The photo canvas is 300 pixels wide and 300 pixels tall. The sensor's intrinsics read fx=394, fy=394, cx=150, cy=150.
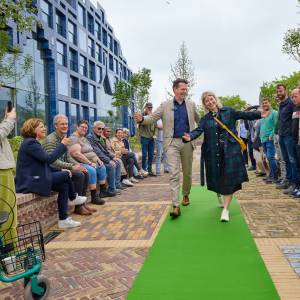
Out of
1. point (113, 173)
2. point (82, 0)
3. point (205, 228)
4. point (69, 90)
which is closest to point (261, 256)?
point (205, 228)

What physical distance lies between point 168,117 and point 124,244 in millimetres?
2342

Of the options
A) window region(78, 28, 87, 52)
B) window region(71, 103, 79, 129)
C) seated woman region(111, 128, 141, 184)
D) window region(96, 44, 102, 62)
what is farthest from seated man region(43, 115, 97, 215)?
window region(96, 44, 102, 62)

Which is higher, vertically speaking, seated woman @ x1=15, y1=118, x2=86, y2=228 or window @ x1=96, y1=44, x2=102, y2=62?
window @ x1=96, y1=44, x2=102, y2=62

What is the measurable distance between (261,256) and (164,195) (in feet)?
14.8

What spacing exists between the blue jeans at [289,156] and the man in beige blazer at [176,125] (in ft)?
7.83

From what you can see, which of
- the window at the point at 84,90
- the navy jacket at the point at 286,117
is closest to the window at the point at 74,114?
the window at the point at 84,90

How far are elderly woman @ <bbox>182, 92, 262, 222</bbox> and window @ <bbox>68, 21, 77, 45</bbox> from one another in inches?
1329

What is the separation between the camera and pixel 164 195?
8648 millimetres

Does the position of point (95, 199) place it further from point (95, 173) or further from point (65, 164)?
point (65, 164)

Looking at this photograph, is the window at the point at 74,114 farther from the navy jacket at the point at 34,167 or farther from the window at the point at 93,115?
the navy jacket at the point at 34,167

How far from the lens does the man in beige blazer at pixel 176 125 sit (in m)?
6.32

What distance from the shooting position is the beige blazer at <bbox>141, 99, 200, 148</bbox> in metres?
6.43

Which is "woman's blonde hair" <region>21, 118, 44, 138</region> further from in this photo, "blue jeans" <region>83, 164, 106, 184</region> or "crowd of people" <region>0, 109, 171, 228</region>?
"blue jeans" <region>83, 164, 106, 184</region>

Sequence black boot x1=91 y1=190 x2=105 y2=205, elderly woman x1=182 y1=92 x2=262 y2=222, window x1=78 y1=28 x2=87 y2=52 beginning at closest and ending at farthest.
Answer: elderly woman x1=182 y1=92 x2=262 y2=222, black boot x1=91 y1=190 x2=105 y2=205, window x1=78 y1=28 x2=87 y2=52
